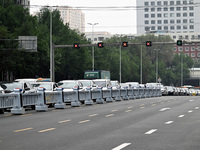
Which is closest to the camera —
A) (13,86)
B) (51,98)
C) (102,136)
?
(102,136)

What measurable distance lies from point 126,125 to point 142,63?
111 metres

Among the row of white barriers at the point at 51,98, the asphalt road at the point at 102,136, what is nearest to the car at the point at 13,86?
the row of white barriers at the point at 51,98

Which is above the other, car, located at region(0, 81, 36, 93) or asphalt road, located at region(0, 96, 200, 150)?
car, located at region(0, 81, 36, 93)

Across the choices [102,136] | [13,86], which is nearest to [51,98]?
[13,86]

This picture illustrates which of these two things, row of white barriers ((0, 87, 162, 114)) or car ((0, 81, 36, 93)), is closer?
row of white barriers ((0, 87, 162, 114))

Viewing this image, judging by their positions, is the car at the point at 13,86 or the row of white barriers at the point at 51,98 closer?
the row of white barriers at the point at 51,98

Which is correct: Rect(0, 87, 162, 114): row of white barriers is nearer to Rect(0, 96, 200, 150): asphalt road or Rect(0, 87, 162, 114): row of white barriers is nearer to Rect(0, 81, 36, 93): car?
Rect(0, 81, 36, 93): car

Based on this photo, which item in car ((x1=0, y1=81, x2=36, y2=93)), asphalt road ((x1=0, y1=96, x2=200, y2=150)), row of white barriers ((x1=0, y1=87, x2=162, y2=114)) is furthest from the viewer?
car ((x1=0, y1=81, x2=36, y2=93))

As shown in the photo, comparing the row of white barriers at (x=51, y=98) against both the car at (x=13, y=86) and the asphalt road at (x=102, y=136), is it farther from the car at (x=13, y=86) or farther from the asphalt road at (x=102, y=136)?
the asphalt road at (x=102, y=136)

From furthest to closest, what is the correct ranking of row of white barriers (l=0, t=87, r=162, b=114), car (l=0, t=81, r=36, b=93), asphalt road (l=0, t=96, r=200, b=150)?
1. car (l=0, t=81, r=36, b=93)
2. row of white barriers (l=0, t=87, r=162, b=114)
3. asphalt road (l=0, t=96, r=200, b=150)

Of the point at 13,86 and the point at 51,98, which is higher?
the point at 13,86

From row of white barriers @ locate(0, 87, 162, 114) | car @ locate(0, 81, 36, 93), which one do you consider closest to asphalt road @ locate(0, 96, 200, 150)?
row of white barriers @ locate(0, 87, 162, 114)

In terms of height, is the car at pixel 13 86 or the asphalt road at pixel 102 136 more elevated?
the car at pixel 13 86

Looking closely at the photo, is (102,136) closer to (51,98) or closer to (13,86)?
(13,86)
